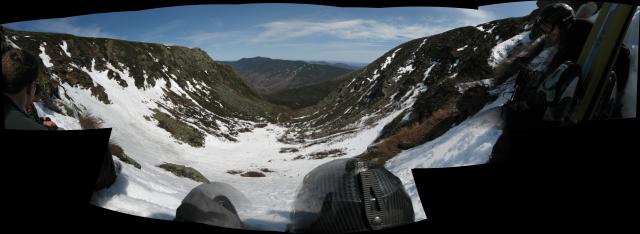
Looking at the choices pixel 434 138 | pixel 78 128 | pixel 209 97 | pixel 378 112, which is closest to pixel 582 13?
pixel 434 138

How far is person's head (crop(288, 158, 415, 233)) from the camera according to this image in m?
3.17

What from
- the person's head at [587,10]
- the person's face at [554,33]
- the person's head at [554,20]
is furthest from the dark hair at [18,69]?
the person's head at [587,10]

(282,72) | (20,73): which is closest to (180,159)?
(282,72)

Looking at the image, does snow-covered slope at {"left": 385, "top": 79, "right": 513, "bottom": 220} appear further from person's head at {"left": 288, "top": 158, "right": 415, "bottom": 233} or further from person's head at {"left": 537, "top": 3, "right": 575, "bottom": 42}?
person's head at {"left": 537, "top": 3, "right": 575, "bottom": 42}

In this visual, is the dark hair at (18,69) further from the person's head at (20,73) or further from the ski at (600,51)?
the ski at (600,51)

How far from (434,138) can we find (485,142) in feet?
1.90

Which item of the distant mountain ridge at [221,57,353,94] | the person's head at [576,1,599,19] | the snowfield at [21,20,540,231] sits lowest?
the snowfield at [21,20,540,231]

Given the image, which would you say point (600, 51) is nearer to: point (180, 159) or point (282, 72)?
point (282, 72)

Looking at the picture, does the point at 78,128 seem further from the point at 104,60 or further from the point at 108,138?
the point at 104,60

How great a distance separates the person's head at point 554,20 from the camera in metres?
3.75

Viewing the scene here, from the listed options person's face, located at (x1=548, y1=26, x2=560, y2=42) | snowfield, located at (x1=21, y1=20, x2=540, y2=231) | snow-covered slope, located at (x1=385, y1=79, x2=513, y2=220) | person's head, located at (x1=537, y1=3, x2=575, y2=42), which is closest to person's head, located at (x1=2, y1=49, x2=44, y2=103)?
snowfield, located at (x1=21, y1=20, x2=540, y2=231)

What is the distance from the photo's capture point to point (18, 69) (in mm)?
3270

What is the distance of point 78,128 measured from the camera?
3.21m

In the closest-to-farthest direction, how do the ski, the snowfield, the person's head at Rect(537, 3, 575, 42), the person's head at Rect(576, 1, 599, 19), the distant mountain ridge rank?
the snowfield, the distant mountain ridge, the person's head at Rect(537, 3, 575, 42), the person's head at Rect(576, 1, 599, 19), the ski
